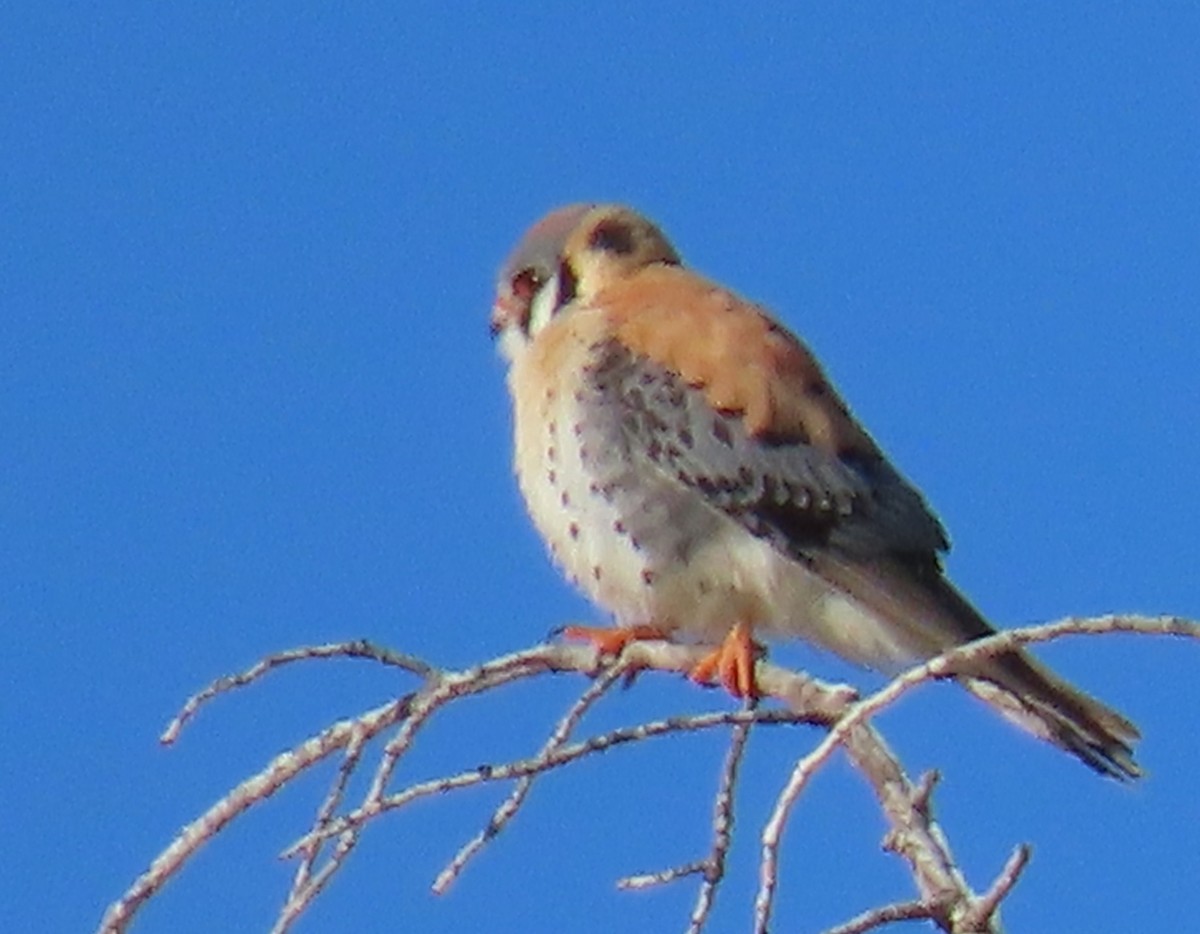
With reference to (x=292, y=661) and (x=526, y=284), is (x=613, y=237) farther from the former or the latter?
(x=292, y=661)

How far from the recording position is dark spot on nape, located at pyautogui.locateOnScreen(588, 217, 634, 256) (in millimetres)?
6355

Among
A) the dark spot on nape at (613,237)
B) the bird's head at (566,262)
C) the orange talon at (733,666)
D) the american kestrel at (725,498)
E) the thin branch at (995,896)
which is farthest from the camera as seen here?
the dark spot on nape at (613,237)

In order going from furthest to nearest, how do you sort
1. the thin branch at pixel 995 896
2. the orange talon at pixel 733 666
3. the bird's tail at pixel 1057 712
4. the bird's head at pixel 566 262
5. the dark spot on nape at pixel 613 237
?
the dark spot on nape at pixel 613 237 → the bird's head at pixel 566 262 → the orange talon at pixel 733 666 → the bird's tail at pixel 1057 712 → the thin branch at pixel 995 896

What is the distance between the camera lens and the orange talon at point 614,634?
205 inches

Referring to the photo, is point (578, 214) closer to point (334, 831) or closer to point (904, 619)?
point (904, 619)

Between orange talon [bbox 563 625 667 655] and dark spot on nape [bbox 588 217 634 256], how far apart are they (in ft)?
4.02

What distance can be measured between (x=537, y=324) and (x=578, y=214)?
44 centimetres

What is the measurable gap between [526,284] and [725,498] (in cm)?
99

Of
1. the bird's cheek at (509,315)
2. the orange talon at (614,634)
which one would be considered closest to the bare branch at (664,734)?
the orange talon at (614,634)

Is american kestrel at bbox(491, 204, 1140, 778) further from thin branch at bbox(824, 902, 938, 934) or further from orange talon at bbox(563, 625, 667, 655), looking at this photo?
thin branch at bbox(824, 902, 938, 934)

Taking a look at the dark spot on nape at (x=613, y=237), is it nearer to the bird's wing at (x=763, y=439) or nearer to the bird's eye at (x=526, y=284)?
the bird's eye at (x=526, y=284)

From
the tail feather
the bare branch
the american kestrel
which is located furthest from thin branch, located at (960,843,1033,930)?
the american kestrel

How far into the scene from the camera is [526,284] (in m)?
6.28

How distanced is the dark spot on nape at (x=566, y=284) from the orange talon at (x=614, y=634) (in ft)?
3.41
